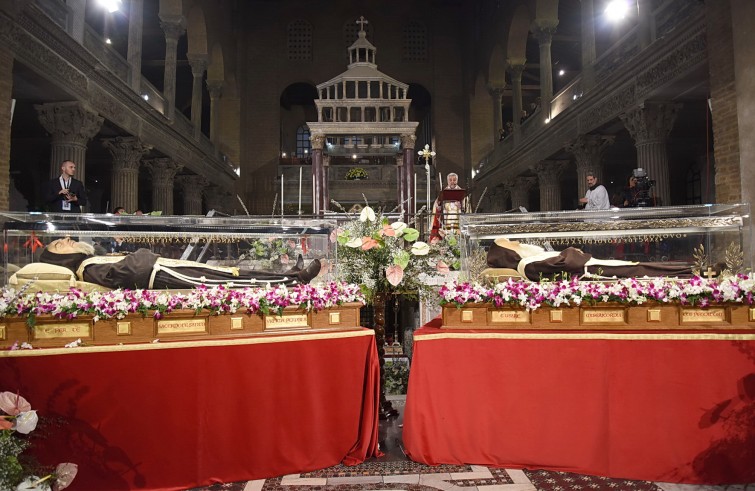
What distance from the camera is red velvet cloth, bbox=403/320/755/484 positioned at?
335 centimetres

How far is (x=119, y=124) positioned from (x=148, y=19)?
1087cm

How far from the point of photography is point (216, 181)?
21531 mm

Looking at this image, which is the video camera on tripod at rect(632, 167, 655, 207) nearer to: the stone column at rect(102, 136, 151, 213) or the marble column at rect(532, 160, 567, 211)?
the marble column at rect(532, 160, 567, 211)

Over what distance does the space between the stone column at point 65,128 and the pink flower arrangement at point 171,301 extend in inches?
359

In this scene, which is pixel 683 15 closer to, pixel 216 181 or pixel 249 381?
pixel 249 381

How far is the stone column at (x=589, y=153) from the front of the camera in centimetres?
1410

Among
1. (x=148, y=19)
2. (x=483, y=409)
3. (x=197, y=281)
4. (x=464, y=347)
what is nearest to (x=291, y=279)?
(x=197, y=281)

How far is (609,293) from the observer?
3.61 meters

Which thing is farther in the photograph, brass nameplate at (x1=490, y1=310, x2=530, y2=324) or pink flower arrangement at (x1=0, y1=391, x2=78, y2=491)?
brass nameplate at (x1=490, y1=310, x2=530, y2=324)

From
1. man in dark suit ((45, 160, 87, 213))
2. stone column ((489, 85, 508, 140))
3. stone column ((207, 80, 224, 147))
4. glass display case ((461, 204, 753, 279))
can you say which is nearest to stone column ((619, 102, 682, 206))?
glass display case ((461, 204, 753, 279))

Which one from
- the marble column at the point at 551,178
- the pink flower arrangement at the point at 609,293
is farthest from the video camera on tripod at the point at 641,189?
the marble column at the point at 551,178

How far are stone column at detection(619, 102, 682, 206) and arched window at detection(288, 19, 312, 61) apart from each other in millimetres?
18381

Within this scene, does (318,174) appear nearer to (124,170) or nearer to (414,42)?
(124,170)

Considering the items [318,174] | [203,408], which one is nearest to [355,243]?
[203,408]
